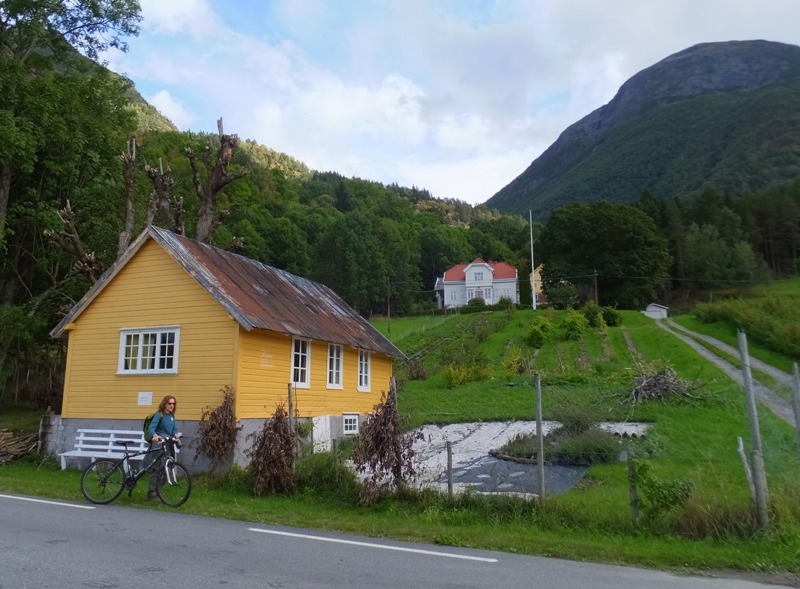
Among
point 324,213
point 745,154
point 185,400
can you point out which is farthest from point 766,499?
→ point 745,154

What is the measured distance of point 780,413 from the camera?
65.4 ft

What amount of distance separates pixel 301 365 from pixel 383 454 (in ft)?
25.8

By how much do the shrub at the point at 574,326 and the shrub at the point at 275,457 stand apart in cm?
3655

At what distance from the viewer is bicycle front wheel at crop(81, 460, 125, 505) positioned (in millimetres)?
10570

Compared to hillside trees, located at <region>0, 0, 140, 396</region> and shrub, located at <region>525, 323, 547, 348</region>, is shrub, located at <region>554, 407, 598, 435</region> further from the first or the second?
shrub, located at <region>525, 323, 547, 348</region>

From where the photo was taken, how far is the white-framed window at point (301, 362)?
1698cm

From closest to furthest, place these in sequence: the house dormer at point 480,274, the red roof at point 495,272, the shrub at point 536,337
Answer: the shrub at point 536,337, the house dormer at point 480,274, the red roof at point 495,272

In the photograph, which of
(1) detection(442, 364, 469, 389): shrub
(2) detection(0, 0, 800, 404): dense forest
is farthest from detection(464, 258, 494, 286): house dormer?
(1) detection(442, 364, 469, 389): shrub

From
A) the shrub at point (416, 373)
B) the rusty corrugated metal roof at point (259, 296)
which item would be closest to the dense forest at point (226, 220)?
the rusty corrugated metal roof at point (259, 296)

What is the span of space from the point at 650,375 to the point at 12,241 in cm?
2482

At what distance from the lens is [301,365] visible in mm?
17297

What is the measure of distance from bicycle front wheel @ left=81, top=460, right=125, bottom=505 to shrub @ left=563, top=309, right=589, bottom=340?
38132 millimetres

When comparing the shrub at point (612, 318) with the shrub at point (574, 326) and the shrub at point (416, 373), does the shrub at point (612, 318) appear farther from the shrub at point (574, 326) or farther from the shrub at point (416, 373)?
the shrub at point (416, 373)

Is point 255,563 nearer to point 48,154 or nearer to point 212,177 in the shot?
point 212,177
